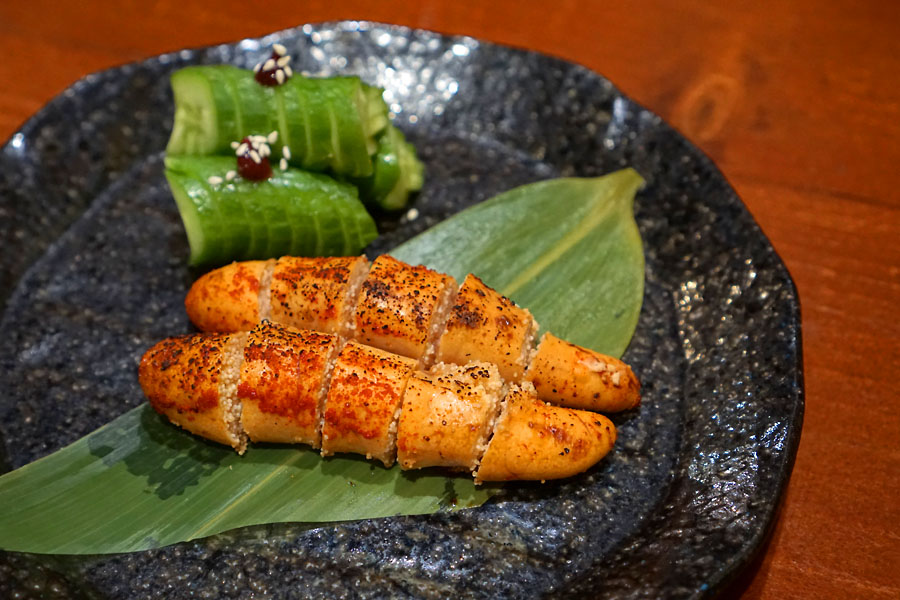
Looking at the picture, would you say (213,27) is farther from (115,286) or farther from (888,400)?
(888,400)

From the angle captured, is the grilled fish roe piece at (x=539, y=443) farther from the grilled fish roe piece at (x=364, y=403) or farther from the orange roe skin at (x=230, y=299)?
the orange roe skin at (x=230, y=299)

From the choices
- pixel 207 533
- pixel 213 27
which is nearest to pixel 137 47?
pixel 213 27

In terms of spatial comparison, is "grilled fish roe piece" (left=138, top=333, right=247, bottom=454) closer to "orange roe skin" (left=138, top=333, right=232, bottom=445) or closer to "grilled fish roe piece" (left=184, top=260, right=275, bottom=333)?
"orange roe skin" (left=138, top=333, right=232, bottom=445)

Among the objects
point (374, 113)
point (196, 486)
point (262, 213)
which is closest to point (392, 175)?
point (374, 113)

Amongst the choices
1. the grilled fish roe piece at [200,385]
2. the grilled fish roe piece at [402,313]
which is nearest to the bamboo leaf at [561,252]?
the grilled fish roe piece at [402,313]

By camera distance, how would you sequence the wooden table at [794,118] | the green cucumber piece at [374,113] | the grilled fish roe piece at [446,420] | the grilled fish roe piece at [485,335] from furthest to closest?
1. the green cucumber piece at [374,113]
2. the wooden table at [794,118]
3. the grilled fish roe piece at [485,335]
4. the grilled fish roe piece at [446,420]

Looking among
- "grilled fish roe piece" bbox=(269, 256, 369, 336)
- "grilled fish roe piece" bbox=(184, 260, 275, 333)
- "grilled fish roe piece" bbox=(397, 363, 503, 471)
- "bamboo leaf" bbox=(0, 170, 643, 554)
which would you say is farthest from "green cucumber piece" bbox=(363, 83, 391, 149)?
"grilled fish roe piece" bbox=(397, 363, 503, 471)
